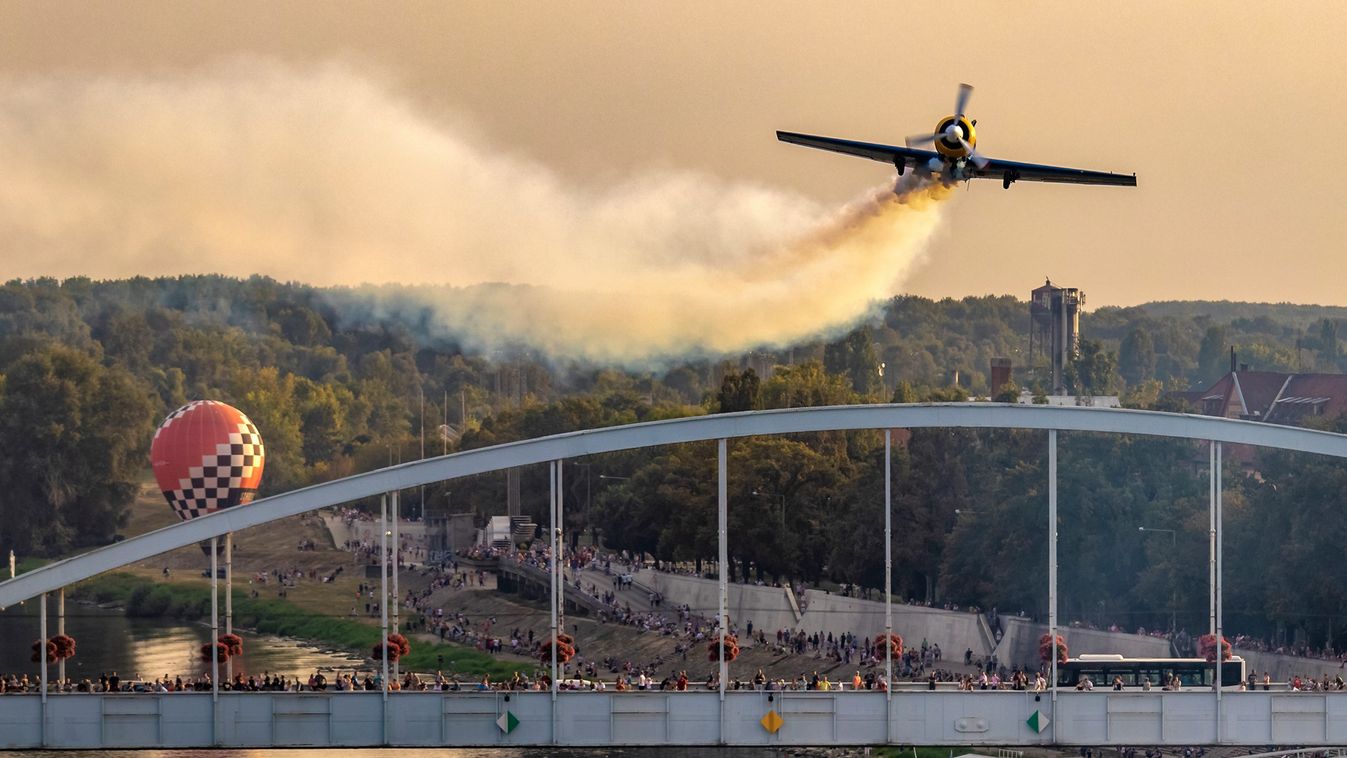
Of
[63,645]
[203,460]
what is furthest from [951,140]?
[203,460]

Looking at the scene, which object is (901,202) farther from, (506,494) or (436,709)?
(506,494)

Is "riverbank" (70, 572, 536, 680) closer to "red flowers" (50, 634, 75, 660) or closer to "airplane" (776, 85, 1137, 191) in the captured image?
"airplane" (776, 85, 1137, 191)

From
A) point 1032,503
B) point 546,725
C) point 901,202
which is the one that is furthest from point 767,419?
point 1032,503

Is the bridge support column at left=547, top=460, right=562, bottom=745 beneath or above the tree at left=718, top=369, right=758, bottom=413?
beneath

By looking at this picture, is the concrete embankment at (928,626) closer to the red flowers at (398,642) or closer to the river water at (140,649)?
the river water at (140,649)

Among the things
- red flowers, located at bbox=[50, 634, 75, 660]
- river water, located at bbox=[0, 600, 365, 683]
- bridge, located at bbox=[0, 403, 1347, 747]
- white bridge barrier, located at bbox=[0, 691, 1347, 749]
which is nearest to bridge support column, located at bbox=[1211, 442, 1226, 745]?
bridge, located at bbox=[0, 403, 1347, 747]
